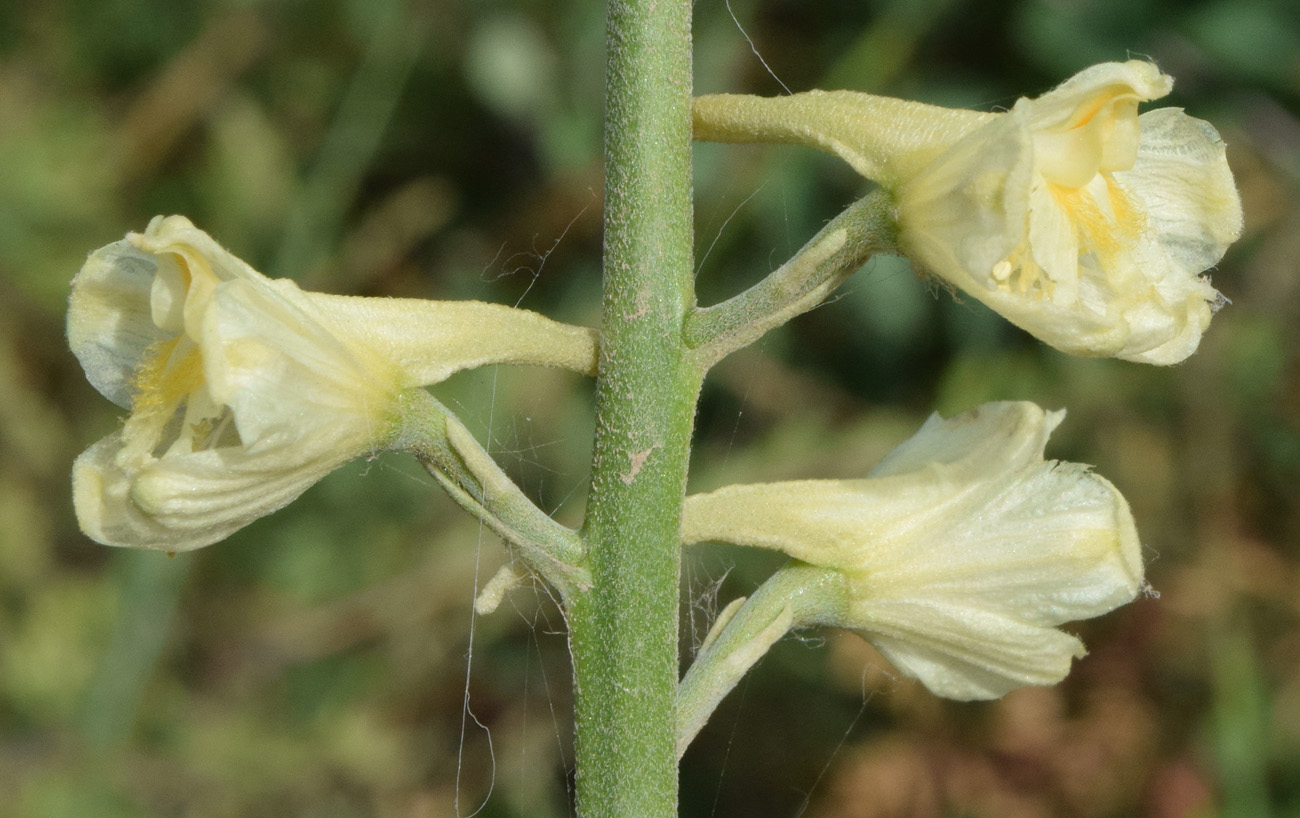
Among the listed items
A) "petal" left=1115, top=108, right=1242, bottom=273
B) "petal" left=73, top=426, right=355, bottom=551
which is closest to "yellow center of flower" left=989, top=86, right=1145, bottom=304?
"petal" left=1115, top=108, right=1242, bottom=273

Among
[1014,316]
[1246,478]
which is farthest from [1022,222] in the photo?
[1246,478]

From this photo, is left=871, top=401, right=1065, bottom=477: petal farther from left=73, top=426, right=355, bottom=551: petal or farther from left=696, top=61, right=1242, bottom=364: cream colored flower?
left=73, top=426, right=355, bottom=551: petal

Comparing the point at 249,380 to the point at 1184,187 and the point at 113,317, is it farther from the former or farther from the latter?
the point at 1184,187

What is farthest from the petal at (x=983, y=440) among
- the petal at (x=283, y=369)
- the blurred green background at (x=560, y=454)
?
the blurred green background at (x=560, y=454)

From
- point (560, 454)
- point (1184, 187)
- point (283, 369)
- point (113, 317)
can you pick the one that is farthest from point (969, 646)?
point (560, 454)

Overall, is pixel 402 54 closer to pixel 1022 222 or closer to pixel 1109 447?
pixel 1109 447
